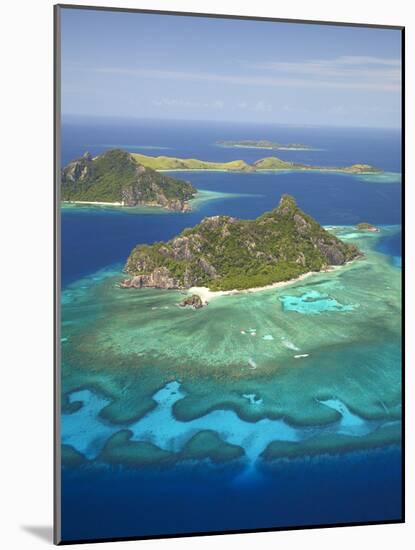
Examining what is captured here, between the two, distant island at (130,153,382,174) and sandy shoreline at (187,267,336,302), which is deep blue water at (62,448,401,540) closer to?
sandy shoreline at (187,267,336,302)

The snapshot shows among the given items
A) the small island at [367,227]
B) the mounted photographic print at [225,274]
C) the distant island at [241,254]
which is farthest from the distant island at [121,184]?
the small island at [367,227]

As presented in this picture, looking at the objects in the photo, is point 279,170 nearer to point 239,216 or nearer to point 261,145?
point 261,145

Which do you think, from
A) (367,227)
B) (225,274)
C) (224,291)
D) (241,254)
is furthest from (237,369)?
(367,227)

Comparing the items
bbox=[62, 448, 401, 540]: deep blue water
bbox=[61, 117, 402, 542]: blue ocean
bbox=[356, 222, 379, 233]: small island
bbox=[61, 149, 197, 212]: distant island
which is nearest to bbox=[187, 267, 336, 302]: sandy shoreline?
bbox=[61, 117, 402, 542]: blue ocean

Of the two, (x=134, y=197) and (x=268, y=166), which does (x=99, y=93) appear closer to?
(x=134, y=197)

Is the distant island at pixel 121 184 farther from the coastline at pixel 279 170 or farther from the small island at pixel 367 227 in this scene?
the small island at pixel 367 227
